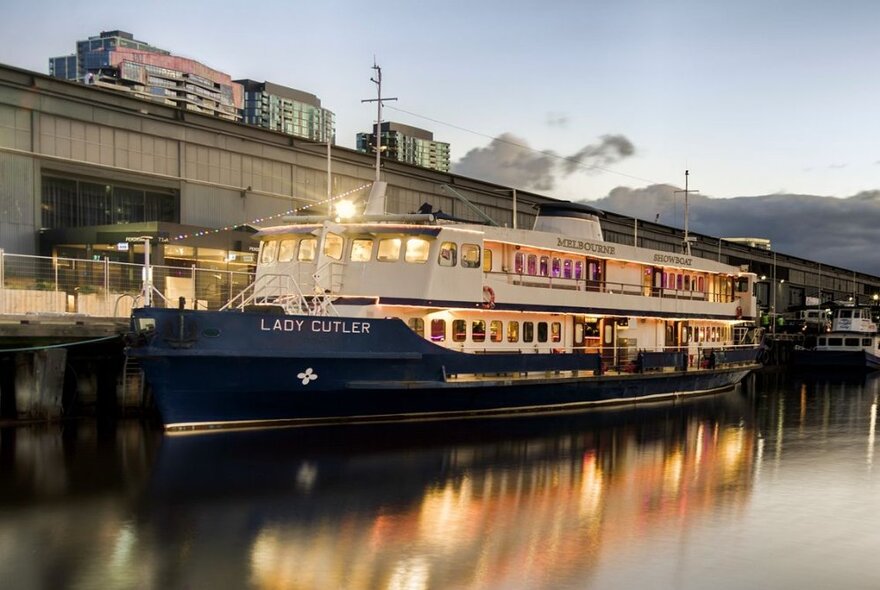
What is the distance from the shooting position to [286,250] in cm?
2488

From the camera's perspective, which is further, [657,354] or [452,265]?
[657,354]

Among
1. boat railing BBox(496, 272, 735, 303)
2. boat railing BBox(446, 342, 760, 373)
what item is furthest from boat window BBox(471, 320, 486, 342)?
boat railing BBox(496, 272, 735, 303)

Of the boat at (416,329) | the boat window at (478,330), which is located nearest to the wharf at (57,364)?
the boat at (416,329)

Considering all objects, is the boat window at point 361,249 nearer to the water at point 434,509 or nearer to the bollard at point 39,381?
the water at point 434,509

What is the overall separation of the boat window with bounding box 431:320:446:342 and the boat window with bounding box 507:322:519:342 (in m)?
2.78

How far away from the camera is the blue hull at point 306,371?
19.9 metres

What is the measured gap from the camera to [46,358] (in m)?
22.8

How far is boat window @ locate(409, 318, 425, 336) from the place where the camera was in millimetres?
24031

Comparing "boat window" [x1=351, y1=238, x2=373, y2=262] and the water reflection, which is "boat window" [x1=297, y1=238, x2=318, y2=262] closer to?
"boat window" [x1=351, y1=238, x2=373, y2=262]

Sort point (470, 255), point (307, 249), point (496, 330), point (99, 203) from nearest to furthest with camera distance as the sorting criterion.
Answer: point (307, 249)
point (470, 255)
point (496, 330)
point (99, 203)

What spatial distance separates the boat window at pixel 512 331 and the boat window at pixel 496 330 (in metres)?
0.35

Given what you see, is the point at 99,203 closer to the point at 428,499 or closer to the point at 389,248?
the point at 389,248

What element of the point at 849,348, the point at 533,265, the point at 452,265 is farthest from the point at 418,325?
the point at 849,348

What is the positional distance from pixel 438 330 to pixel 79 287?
10.6 meters
